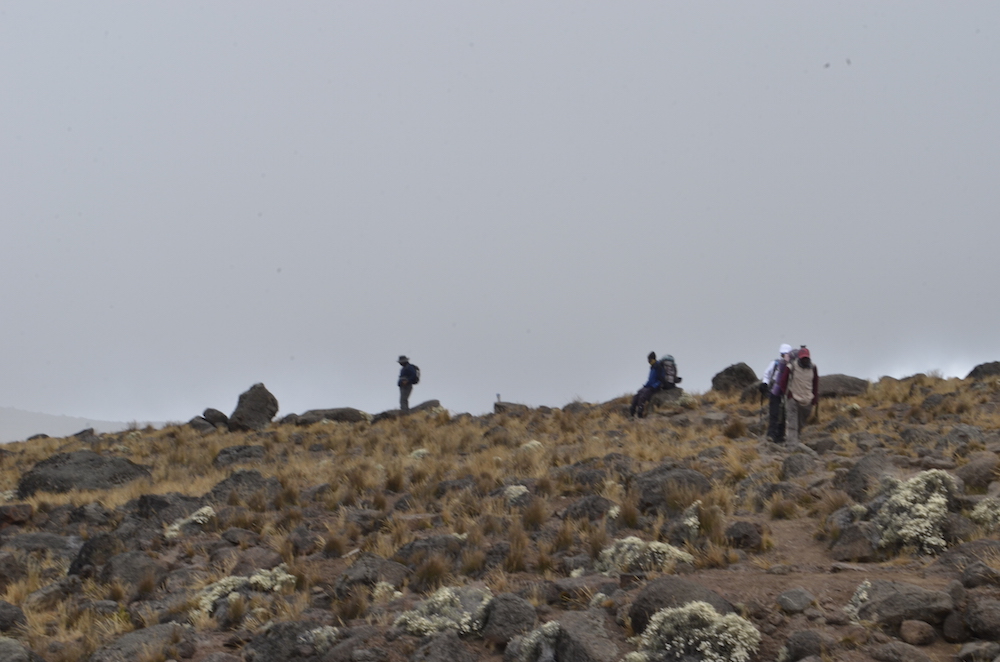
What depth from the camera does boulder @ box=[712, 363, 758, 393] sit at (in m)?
28.7

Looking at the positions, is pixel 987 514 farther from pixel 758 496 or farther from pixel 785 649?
pixel 785 649

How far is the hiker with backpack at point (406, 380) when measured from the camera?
30.9 metres

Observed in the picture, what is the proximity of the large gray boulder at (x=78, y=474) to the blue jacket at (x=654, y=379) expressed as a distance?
15.4 meters

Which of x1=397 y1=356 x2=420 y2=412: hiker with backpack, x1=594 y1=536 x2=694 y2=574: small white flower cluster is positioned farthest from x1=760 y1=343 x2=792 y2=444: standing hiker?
x1=397 y1=356 x2=420 y2=412: hiker with backpack

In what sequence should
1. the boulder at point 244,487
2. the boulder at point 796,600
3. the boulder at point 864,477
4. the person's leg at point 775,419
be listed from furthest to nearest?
1. the person's leg at point 775,419
2. the boulder at point 244,487
3. the boulder at point 864,477
4. the boulder at point 796,600

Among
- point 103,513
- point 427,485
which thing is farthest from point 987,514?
point 103,513

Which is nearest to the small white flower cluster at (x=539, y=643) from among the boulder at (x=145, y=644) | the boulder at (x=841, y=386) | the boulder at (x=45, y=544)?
the boulder at (x=145, y=644)

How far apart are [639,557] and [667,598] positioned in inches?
82.5

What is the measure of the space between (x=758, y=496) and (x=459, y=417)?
1773 centimetres

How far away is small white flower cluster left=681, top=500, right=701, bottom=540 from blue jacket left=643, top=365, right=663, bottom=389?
44.8 ft

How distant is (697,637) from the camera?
22.5 ft

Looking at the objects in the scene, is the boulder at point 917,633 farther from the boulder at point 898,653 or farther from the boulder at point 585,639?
the boulder at point 585,639

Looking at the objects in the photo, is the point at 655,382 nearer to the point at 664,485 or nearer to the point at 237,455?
the point at 664,485

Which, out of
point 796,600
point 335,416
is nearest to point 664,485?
point 796,600
